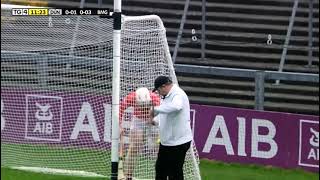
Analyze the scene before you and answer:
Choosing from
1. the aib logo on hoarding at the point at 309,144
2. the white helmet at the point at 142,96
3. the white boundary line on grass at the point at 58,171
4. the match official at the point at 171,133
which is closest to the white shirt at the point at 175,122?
the match official at the point at 171,133

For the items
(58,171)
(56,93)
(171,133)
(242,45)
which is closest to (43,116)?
(56,93)

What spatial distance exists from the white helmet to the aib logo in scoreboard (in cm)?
405

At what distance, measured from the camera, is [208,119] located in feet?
45.4

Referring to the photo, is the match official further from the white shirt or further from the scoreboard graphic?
A: the scoreboard graphic

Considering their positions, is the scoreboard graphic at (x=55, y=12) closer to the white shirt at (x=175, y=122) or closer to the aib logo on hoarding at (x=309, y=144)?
the white shirt at (x=175, y=122)

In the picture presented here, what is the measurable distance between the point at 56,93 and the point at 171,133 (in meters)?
5.14

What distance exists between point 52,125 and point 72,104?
51 cm

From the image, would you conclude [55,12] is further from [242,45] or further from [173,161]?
[242,45]

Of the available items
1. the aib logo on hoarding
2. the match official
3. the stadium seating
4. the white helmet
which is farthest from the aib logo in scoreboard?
the match official

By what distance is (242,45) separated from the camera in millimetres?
17969

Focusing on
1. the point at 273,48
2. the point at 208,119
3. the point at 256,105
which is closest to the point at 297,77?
the point at 256,105

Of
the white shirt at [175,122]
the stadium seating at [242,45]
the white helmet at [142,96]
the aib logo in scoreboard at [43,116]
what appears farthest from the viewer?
the stadium seating at [242,45]

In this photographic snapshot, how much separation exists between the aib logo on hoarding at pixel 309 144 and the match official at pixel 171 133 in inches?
147

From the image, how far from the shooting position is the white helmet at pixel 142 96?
1044cm
